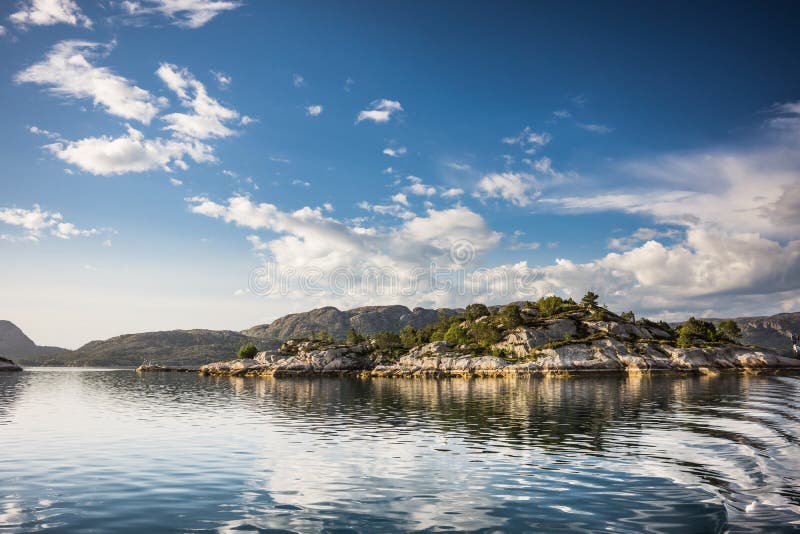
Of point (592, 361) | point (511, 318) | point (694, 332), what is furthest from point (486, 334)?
point (694, 332)

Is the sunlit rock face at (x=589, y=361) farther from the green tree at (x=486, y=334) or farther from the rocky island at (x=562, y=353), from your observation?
the green tree at (x=486, y=334)

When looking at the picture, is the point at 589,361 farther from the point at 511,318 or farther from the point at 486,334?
the point at 511,318

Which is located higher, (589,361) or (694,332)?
(694,332)

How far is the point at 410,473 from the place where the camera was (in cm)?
2505

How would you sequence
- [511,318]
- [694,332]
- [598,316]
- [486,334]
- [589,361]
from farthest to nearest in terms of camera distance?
[511,318]
[598,316]
[486,334]
[694,332]
[589,361]

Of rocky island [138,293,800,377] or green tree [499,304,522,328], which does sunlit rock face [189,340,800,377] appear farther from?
green tree [499,304,522,328]

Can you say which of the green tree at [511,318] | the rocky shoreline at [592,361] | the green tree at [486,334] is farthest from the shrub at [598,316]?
the green tree at [486,334]

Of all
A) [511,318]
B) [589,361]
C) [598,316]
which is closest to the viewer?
[589,361]

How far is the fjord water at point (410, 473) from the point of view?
17406 mm

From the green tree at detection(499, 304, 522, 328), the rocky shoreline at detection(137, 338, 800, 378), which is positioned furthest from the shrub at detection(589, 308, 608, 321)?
the rocky shoreline at detection(137, 338, 800, 378)

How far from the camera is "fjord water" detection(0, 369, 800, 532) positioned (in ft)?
57.1

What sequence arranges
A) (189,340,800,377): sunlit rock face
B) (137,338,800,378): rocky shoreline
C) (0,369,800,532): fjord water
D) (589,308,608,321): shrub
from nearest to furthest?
(0,369,800,532): fjord water
(137,338,800,378): rocky shoreline
(189,340,800,377): sunlit rock face
(589,308,608,321): shrub

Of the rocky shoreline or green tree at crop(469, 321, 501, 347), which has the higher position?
green tree at crop(469, 321, 501, 347)

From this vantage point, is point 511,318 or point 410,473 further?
point 511,318
